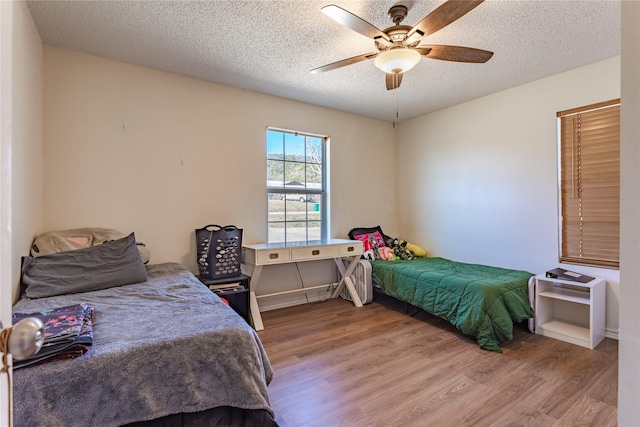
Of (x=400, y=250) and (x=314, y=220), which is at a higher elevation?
(x=314, y=220)

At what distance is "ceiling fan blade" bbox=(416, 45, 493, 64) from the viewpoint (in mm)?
2032

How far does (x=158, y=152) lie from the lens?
9.57 ft

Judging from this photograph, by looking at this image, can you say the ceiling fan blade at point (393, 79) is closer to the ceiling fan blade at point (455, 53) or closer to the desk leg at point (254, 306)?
the ceiling fan blade at point (455, 53)

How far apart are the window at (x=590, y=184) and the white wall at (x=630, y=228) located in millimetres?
2839

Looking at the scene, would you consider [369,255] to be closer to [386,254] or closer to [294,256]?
[386,254]

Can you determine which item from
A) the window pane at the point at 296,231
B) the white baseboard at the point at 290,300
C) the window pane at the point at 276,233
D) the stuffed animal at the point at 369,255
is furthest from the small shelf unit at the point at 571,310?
the window pane at the point at 276,233

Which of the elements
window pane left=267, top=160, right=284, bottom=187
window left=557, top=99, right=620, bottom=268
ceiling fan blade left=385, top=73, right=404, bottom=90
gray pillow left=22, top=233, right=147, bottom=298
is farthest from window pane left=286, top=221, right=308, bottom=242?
window left=557, top=99, right=620, bottom=268

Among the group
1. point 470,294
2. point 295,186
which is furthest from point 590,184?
point 295,186

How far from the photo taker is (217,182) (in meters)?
3.23

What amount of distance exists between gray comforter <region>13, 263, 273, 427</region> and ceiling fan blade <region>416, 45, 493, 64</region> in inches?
80.3

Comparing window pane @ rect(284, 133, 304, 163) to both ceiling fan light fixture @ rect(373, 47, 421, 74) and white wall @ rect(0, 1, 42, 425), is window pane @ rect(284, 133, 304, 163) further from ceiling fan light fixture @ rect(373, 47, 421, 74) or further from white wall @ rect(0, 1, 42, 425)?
white wall @ rect(0, 1, 42, 425)

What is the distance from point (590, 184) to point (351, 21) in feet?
8.77

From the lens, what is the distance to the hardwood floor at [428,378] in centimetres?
171

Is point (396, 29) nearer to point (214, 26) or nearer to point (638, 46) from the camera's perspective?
point (214, 26)
